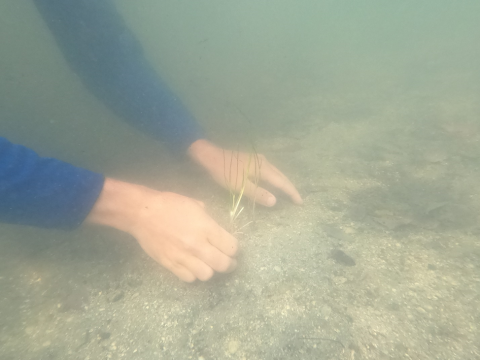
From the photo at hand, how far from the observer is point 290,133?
12.1 ft

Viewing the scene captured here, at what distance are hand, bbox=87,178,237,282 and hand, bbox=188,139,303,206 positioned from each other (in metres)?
0.48

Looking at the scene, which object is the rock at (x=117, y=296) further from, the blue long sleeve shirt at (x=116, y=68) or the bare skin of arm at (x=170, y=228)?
the blue long sleeve shirt at (x=116, y=68)

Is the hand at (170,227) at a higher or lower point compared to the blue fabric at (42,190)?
lower

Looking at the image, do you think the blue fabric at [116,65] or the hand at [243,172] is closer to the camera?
the hand at [243,172]

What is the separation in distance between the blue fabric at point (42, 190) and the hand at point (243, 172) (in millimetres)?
910

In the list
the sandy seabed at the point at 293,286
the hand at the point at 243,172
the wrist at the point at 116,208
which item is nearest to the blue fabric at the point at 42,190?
the wrist at the point at 116,208

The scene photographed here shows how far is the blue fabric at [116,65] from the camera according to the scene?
2.26 m

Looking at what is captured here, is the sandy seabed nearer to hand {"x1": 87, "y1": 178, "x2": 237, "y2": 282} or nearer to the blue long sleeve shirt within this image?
hand {"x1": 87, "y1": 178, "x2": 237, "y2": 282}

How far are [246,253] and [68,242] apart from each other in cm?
143

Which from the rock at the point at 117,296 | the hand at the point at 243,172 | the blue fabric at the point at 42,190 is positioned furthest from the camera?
the hand at the point at 243,172

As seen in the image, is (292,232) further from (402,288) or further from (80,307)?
(80,307)

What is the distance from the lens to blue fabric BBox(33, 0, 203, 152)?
7.41ft

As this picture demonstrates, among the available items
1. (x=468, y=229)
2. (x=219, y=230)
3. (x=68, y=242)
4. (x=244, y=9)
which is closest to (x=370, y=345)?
(x=219, y=230)

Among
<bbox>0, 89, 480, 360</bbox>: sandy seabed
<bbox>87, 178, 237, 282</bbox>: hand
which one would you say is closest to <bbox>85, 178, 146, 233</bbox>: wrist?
<bbox>87, 178, 237, 282</bbox>: hand
